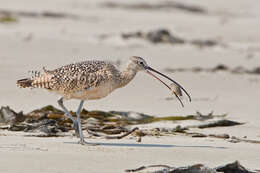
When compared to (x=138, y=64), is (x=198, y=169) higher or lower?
lower

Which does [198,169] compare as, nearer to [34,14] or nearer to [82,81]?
[82,81]

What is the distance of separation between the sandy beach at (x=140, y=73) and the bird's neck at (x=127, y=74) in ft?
2.00

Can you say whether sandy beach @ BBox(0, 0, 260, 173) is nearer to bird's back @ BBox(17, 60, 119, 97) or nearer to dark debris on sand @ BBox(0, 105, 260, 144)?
dark debris on sand @ BBox(0, 105, 260, 144)

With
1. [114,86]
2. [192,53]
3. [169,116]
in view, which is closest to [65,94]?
[114,86]

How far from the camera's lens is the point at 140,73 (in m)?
14.7

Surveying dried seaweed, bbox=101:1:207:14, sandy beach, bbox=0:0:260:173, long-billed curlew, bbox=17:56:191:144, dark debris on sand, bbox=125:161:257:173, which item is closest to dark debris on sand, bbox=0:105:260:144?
sandy beach, bbox=0:0:260:173

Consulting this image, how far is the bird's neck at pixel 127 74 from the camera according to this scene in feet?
26.3

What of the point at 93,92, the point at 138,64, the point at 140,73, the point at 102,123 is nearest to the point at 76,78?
the point at 93,92

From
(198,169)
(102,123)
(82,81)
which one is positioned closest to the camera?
(198,169)

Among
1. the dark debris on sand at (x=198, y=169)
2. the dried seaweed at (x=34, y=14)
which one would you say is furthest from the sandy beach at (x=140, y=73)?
the dark debris on sand at (x=198, y=169)

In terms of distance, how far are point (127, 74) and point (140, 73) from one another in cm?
668

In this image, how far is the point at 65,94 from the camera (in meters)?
7.86

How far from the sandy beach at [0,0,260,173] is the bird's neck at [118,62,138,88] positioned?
2.00 ft

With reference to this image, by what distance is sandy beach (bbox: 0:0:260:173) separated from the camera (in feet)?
22.6
